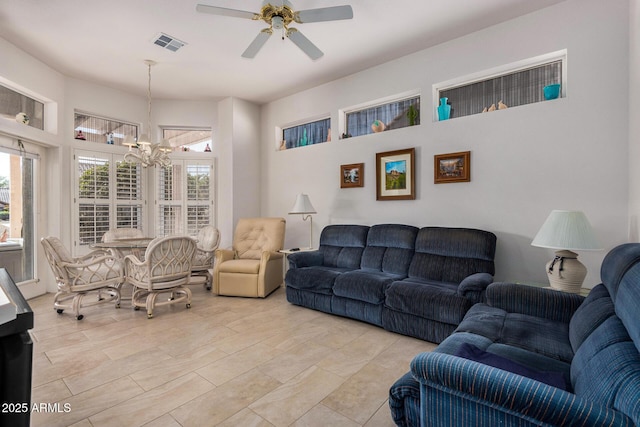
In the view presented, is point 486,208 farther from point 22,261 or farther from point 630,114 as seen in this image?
point 22,261

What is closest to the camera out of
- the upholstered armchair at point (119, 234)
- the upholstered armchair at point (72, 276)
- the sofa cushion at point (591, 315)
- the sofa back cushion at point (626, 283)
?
the sofa back cushion at point (626, 283)

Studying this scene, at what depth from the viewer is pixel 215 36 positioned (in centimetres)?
353

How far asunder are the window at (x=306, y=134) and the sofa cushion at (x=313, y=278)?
214cm

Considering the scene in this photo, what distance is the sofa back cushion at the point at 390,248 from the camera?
3.60 m

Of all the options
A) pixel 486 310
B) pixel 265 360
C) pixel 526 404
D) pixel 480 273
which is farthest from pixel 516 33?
pixel 265 360

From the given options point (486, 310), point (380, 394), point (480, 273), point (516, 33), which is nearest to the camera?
point (380, 394)

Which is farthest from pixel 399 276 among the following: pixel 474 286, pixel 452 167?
pixel 452 167

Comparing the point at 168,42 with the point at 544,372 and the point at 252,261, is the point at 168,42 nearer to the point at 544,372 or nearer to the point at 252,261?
the point at 252,261

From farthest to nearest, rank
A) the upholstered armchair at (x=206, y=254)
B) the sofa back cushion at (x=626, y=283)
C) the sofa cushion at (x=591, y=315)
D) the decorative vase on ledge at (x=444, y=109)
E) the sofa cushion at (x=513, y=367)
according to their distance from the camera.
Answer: the upholstered armchair at (x=206, y=254) < the decorative vase on ledge at (x=444, y=109) < the sofa cushion at (x=591, y=315) < the sofa cushion at (x=513, y=367) < the sofa back cushion at (x=626, y=283)

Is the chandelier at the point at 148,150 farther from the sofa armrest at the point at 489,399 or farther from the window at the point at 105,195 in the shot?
the sofa armrest at the point at 489,399

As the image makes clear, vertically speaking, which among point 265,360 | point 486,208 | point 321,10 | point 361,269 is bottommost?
point 265,360

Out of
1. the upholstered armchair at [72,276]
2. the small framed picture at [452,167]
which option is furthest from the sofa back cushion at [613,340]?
the upholstered armchair at [72,276]

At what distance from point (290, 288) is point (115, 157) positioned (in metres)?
3.82

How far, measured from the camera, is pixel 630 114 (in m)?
2.59
